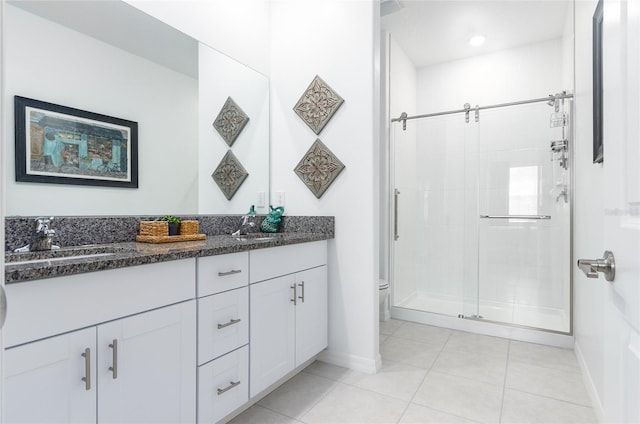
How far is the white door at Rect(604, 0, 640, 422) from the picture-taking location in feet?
→ 1.94

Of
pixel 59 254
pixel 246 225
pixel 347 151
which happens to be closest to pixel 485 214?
pixel 347 151

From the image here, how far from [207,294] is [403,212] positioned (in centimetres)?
255

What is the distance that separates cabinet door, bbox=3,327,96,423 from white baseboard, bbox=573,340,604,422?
2033 mm

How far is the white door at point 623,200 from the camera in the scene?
0.59 metres

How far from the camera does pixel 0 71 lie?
1.32 feet

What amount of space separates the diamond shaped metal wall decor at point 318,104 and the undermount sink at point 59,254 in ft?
4.68

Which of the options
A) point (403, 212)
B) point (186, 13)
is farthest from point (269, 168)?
point (403, 212)

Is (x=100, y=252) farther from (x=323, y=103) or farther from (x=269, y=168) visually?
(x=323, y=103)

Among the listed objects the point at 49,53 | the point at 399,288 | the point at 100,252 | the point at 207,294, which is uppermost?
the point at 49,53

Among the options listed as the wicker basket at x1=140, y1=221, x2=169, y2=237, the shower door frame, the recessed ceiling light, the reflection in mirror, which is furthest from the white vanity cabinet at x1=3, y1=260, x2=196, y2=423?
the recessed ceiling light

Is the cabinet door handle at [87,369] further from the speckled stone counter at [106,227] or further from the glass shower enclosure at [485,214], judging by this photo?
the glass shower enclosure at [485,214]

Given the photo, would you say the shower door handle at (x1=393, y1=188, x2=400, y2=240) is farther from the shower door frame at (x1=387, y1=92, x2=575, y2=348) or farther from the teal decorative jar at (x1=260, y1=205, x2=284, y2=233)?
the teal decorative jar at (x1=260, y1=205, x2=284, y2=233)

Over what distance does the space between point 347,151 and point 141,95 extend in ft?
3.94

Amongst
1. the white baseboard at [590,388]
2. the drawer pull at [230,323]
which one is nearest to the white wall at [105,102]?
the drawer pull at [230,323]
